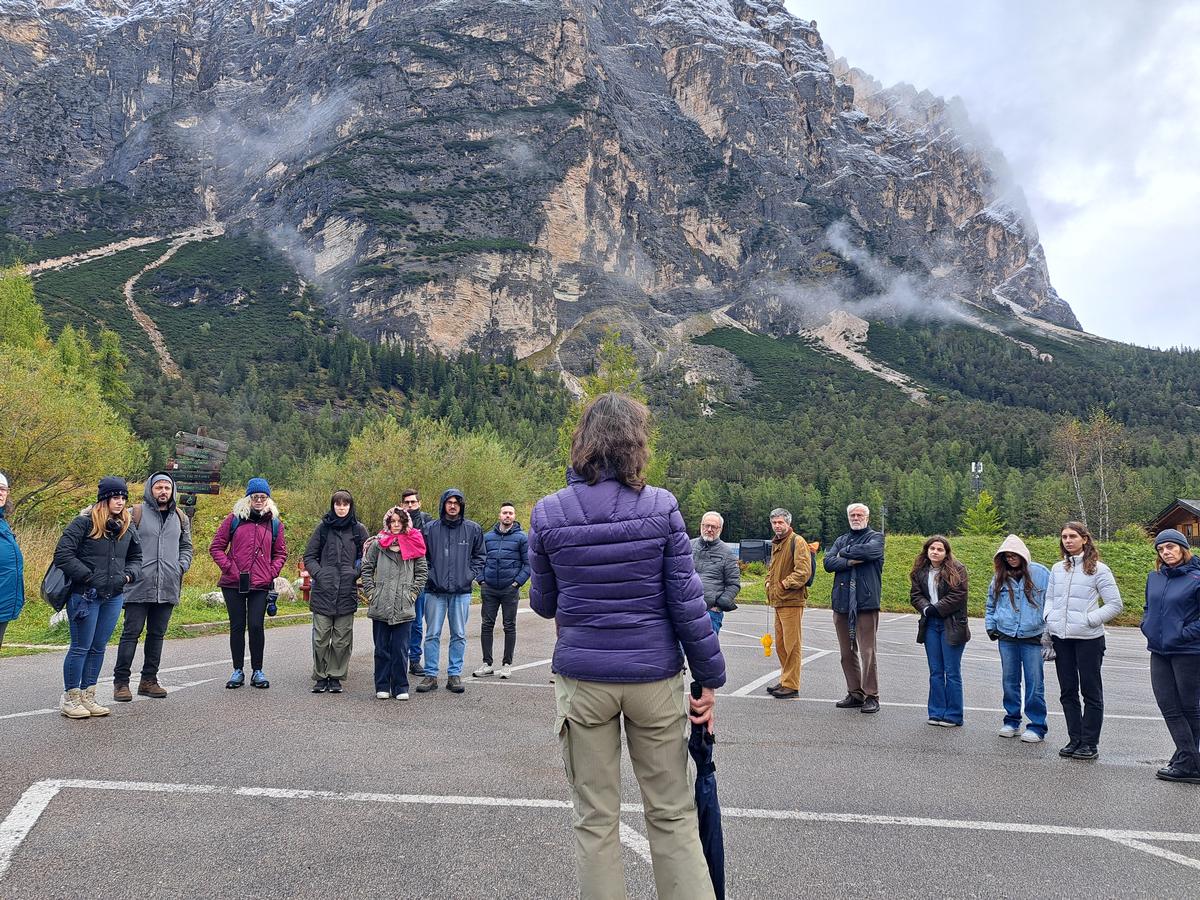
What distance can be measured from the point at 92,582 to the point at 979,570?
24.9m

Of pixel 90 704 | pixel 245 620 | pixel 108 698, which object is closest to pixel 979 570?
pixel 245 620

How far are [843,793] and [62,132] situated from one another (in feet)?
683

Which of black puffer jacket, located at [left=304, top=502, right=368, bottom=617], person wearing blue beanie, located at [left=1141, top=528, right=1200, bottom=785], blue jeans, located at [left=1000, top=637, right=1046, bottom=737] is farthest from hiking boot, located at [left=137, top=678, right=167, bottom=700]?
person wearing blue beanie, located at [left=1141, top=528, right=1200, bottom=785]

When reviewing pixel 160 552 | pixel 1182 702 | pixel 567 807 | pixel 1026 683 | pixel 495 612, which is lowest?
pixel 567 807

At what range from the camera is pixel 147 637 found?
269 inches

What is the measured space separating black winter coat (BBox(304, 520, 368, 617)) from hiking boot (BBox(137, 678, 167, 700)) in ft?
4.59

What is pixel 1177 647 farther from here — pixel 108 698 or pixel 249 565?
pixel 108 698

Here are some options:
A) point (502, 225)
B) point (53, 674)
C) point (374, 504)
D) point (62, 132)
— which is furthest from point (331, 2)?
point (53, 674)

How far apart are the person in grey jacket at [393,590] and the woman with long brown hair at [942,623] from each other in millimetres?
4575

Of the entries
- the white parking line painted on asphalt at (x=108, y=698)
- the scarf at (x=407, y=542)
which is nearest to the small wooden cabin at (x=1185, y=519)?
the scarf at (x=407, y=542)

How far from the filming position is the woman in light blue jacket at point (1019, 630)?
21.0 feet

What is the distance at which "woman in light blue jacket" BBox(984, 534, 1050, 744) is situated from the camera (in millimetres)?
6398

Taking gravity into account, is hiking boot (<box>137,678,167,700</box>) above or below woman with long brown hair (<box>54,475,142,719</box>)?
below

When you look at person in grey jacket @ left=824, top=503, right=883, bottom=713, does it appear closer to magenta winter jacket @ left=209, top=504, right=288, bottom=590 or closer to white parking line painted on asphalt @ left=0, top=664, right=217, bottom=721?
magenta winter jacket @ left=209, top=504, right=288, bottom=590
